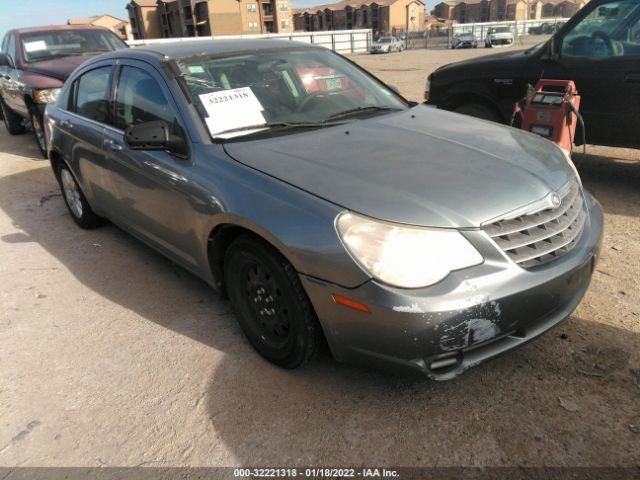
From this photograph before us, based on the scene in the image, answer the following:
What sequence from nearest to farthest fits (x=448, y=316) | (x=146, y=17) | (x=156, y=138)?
1. (x=448, y=316)
2. (x=156, y=138)
3. (x=146, y=17)

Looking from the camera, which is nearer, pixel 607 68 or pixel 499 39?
pixel 607 68

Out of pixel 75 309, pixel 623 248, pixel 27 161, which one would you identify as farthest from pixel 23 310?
pixel 27 161

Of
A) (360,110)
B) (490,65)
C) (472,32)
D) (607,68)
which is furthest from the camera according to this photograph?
(472,32)

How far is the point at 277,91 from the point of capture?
127 inches

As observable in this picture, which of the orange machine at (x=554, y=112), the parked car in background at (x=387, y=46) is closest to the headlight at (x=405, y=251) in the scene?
the orange machine at (x=554, y=112)

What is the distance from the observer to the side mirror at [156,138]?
9.23ft

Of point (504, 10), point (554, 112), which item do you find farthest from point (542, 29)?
point (554, 112)

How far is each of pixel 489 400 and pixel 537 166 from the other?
1.20 metres

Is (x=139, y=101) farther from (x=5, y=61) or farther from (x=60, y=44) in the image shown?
(x=5, y=61)

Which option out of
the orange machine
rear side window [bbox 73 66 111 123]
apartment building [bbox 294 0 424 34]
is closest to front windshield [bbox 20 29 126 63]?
rear side window [bbox 73 66 111 123]

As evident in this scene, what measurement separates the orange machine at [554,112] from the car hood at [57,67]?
6479 mm

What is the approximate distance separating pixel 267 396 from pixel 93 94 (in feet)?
9.90

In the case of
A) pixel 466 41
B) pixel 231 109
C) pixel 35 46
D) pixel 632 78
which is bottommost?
pixel 466 41

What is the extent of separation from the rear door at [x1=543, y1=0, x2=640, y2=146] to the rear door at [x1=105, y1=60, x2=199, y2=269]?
3.88m
